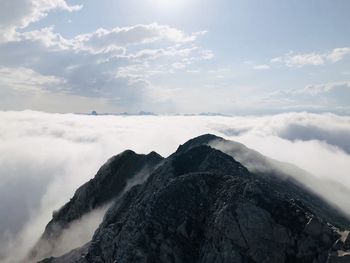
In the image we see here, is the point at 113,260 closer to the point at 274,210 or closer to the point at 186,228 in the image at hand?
the point at 186,228

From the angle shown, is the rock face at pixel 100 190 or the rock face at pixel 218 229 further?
the rock face at pixel 100 190

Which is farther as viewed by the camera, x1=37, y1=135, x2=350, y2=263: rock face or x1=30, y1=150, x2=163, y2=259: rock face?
x1=30, y1=150, x2=163, y2=259: rock face

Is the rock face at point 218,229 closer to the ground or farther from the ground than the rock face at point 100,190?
farther from the ground

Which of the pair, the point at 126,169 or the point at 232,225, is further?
the point at 126,169

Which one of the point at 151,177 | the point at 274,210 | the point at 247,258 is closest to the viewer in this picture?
the point at 247,258

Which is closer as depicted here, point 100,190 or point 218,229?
point 218,229

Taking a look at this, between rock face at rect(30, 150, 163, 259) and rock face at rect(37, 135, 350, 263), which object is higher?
rock face at rect(37, 135, 350, 263)

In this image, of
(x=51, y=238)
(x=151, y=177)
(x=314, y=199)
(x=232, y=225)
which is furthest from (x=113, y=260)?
(x=314, y=199)

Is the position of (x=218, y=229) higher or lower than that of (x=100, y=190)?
higher
